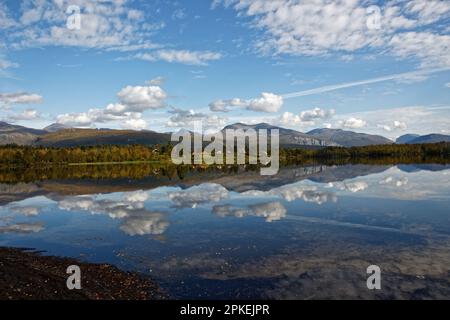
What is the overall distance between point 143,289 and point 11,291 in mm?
7479

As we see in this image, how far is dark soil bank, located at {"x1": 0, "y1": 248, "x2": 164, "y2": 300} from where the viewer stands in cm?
2348

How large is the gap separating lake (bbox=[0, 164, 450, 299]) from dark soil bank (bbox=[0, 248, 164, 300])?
65.2 inches

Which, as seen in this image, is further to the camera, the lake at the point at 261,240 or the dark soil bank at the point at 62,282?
the lake at the point at 261,240

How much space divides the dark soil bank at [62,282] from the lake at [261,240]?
1657 millimetres

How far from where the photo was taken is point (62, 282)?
25.9m

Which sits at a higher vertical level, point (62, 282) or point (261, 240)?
point (261, 240)

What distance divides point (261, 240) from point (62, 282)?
1886 centimetres

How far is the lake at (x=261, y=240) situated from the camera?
26.2 meters

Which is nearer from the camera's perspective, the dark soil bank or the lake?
the dark soil bank

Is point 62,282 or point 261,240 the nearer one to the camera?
point 62,282

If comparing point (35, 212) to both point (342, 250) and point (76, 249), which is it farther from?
point (342, 250)

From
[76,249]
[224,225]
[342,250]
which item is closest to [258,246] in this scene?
[342,250]

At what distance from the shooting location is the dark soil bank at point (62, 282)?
2348 cm

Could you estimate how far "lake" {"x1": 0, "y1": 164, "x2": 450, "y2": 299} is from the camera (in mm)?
26234
